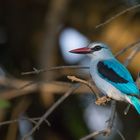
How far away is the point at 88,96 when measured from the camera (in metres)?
5.91

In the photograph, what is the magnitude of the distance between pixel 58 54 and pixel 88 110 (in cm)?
59

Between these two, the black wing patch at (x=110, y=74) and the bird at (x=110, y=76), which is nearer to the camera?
the bird at (x=110, y=76)

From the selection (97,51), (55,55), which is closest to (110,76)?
(97,51)

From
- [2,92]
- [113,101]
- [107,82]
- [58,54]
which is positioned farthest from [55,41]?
[113,101]

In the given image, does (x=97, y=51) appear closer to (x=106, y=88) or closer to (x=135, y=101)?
(x=106, y=88)

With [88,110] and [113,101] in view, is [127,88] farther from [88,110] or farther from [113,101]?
[88,110]

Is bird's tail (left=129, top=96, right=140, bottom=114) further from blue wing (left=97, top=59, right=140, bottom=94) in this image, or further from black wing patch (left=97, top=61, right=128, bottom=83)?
black wing patch (left=97, top=61, right=128, bottom=83)

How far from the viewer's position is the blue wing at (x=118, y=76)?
3961mm

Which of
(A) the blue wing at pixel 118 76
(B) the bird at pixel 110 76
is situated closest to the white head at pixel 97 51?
(B) the bird at pixel 110 76

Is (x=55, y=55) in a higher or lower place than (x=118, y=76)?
lower

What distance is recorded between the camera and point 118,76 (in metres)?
4.12

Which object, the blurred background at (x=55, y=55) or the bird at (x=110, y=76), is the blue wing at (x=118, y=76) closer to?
the bird at (x=110, y=76)

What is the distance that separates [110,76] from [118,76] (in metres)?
0.06

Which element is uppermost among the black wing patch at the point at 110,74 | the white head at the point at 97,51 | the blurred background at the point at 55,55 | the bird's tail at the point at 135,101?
the bird's tail at the point at 135,101
